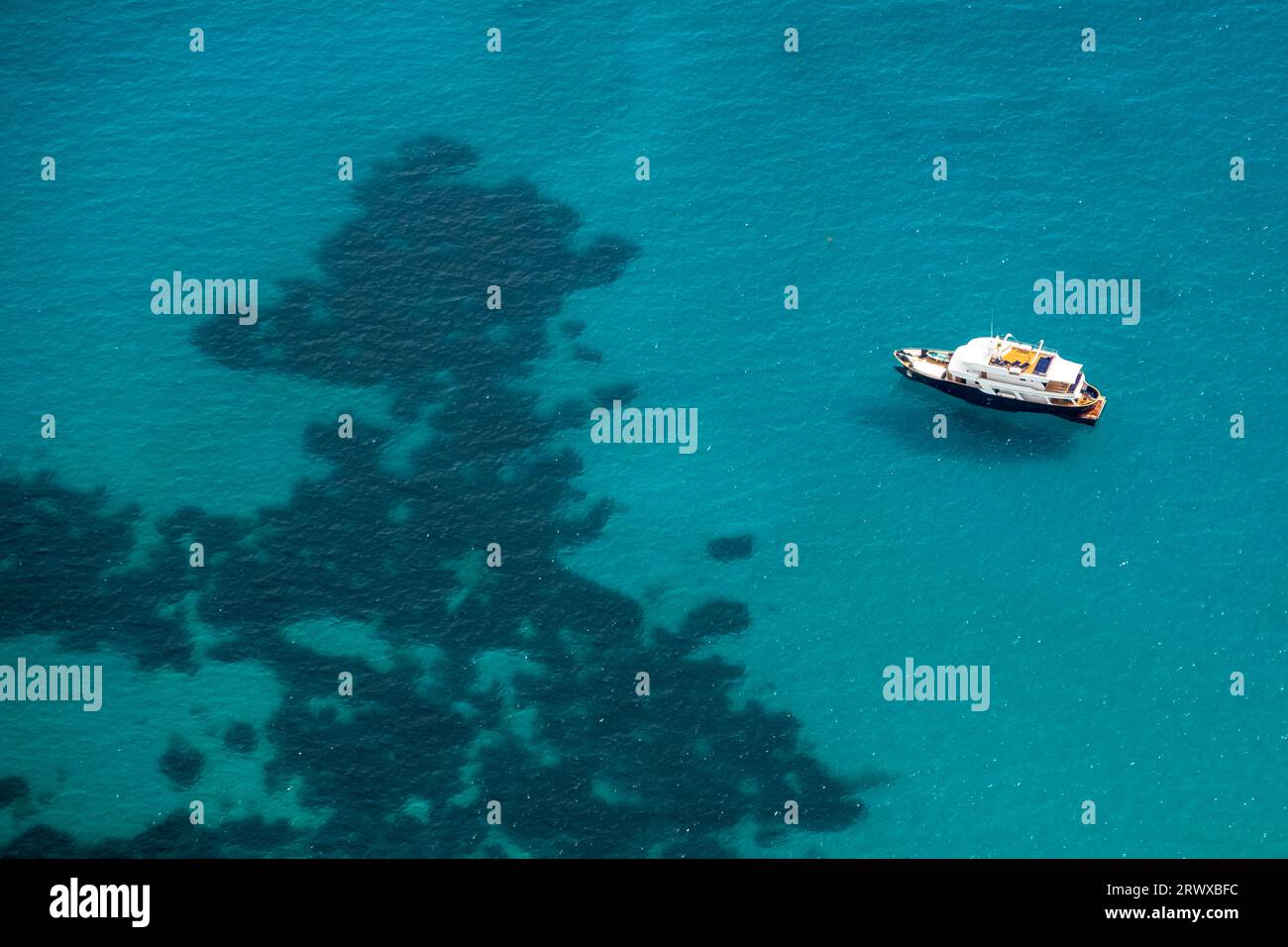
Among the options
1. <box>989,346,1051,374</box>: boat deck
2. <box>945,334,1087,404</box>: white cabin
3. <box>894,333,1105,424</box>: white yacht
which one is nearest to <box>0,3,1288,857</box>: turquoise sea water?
<box>894,333,1105,424</box>: white yacht

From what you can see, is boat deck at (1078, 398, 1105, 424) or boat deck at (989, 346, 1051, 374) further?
boat deck at (1078, 398, 1105, 424)

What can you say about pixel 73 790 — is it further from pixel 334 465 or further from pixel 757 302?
pixel 757 302

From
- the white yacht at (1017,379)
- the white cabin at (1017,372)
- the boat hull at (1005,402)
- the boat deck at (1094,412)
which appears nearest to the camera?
the white cabin at (1017,372)

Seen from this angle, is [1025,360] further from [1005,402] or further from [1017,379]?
[1005,402]

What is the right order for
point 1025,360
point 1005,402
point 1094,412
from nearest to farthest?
1. point 1094,412
2. point 1025,360
3. point 1005,402

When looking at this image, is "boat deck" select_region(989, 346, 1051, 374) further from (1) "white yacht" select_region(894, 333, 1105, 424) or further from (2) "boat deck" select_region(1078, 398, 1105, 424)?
(2) "boat deck" select_region(1078, 398, 1105, 424)

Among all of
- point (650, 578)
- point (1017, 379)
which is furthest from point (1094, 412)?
point (650, 578)

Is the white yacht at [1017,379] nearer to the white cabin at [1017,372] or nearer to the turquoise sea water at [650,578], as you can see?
the white cabin at [1017,372]

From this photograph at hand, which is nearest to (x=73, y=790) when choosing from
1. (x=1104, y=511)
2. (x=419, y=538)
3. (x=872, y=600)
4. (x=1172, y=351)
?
(x=419, y=538)

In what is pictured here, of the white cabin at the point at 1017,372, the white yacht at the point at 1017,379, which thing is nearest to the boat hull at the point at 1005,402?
the white yacht at the point at 1017,379
